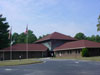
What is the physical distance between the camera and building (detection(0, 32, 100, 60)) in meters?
45.4

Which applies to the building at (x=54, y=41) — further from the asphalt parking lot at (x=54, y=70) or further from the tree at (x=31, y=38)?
the asphalt parking lot at (x=54, y=70)

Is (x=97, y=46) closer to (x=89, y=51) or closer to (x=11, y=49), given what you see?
(x=89, y=51)

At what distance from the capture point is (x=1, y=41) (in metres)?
57.5

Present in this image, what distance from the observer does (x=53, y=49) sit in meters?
59.7

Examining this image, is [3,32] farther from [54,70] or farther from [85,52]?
[54,70]

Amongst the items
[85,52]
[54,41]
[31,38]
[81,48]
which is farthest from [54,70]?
[31,38]

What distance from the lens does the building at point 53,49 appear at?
1786 inches

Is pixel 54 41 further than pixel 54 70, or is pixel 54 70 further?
pixel 54 41

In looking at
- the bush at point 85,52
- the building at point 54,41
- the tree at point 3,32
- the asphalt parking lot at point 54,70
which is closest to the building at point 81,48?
the bush at point 85,52

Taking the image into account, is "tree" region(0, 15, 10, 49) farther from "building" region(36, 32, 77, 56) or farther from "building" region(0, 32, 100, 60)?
"building" region(36, 32, 77, 56)

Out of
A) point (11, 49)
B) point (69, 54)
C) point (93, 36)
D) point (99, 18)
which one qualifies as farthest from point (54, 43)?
point (93, 36)

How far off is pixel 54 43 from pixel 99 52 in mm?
18954

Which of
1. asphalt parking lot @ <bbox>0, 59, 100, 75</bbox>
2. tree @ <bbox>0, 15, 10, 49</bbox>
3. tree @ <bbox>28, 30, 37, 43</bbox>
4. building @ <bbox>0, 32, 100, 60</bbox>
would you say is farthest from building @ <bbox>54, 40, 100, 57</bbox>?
tree @ <bbox>28, 30, 37, 43</bbox>

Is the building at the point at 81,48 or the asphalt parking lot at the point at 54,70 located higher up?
the building at the point at 81,48
